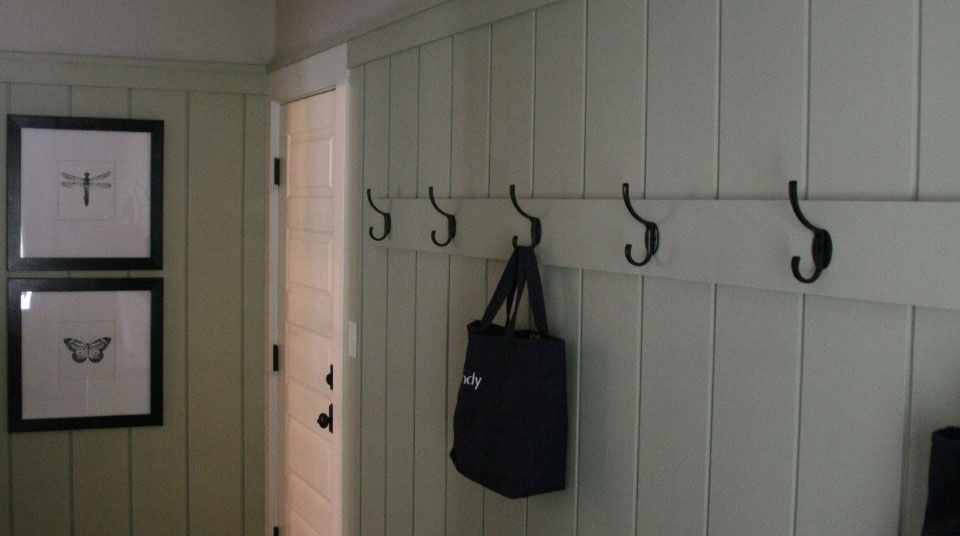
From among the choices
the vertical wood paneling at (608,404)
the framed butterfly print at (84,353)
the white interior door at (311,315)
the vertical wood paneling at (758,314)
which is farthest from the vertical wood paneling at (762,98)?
the framed butterfly print at (84,353)

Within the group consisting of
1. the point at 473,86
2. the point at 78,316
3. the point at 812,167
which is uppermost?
the point at 473,86

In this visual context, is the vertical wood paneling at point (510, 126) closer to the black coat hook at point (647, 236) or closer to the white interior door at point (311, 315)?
the black coat hook at point (647, 236)

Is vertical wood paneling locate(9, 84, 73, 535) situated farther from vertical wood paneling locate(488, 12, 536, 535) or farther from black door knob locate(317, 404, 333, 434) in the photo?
vertical wood paneling locate(488, 12, 536, 535)

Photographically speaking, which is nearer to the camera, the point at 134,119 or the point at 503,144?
the point at 503,144

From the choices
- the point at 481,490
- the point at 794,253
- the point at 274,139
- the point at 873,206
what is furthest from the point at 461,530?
the point at 274,139

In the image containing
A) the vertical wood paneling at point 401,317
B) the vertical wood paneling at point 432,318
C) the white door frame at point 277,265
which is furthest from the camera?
the white door frame at point 277,265

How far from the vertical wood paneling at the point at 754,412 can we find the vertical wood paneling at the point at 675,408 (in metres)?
0.03

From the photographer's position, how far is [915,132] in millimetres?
1007

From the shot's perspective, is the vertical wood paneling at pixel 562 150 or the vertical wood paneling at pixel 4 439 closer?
the vertical wood paneling at pixel 562 150

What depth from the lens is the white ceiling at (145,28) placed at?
10.4 ft

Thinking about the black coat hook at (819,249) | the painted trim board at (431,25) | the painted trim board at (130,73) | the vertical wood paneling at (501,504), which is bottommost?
the vertical wood paneling at (501,504)

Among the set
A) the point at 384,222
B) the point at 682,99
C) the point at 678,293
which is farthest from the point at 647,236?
the point at 384,222

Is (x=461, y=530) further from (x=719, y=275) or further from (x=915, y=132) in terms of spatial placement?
(x=915, y=132)

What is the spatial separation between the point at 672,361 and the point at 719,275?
18 cm
